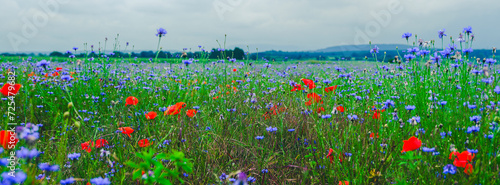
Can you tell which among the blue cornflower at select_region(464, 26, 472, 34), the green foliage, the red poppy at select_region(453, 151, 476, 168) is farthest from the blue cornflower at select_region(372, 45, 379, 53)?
the green foliage

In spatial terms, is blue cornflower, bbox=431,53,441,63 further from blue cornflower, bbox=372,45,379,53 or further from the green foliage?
the green foliage

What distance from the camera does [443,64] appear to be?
133 inches

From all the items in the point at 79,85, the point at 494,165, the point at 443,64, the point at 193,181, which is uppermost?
the point at 443,64

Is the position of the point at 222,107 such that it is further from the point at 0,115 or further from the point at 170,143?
the point at 0,115

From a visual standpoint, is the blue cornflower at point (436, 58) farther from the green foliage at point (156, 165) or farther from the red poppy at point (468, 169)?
the green foliage at point (156, 165)

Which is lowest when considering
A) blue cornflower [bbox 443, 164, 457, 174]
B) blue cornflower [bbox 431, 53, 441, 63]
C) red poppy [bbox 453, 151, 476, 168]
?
blue cornflower [bbox 443, 164, 457, 174]

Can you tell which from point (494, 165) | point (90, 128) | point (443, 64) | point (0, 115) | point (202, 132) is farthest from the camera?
point (443, 64)

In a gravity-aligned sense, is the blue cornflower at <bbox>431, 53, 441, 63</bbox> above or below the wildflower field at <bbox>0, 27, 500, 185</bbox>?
above

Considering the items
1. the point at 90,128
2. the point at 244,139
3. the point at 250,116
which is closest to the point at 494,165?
the point at 244,139

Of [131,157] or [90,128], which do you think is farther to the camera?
[90,128]

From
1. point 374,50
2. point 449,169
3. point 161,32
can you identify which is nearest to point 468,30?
point 374,50

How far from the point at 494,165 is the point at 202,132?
74.1 inches

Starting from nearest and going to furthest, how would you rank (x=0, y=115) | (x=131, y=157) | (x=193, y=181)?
(x=193, y=181)
(x=131, y=157)
(x=0, y=115)

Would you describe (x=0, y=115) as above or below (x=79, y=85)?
below
